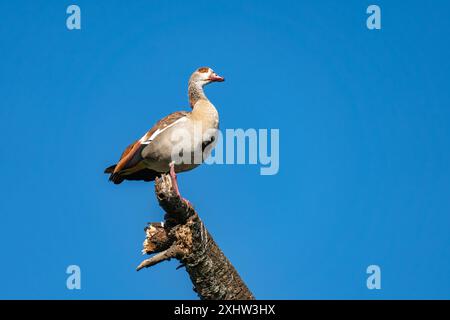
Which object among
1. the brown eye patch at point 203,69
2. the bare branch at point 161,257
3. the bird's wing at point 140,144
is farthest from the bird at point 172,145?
the bare branch at point 161,257

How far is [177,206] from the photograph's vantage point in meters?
10.2

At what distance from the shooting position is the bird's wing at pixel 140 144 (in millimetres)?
12164

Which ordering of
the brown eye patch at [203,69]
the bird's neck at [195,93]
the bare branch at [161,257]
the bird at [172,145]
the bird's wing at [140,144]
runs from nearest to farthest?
the bare branch at [161,257] < the bird at [172,145] < the bird's wing at [140,144] < the bird's neck at [195,93] < the brown eye patch at [203,69]

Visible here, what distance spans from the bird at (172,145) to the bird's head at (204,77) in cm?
66

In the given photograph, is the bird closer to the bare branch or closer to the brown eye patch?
the brown eye patch

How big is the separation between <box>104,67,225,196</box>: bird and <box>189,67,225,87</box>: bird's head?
66 cm

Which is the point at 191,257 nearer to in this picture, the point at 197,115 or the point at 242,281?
the point at 242,281

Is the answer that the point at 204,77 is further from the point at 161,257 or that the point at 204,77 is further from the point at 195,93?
the point at 161,257

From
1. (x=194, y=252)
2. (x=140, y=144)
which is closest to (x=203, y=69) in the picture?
(x=140, y=144)

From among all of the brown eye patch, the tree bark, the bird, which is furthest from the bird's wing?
the tree bark

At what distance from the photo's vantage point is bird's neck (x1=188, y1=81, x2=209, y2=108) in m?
13.2

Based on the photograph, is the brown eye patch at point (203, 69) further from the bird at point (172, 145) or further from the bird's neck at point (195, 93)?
the bird at point (172, 145)
